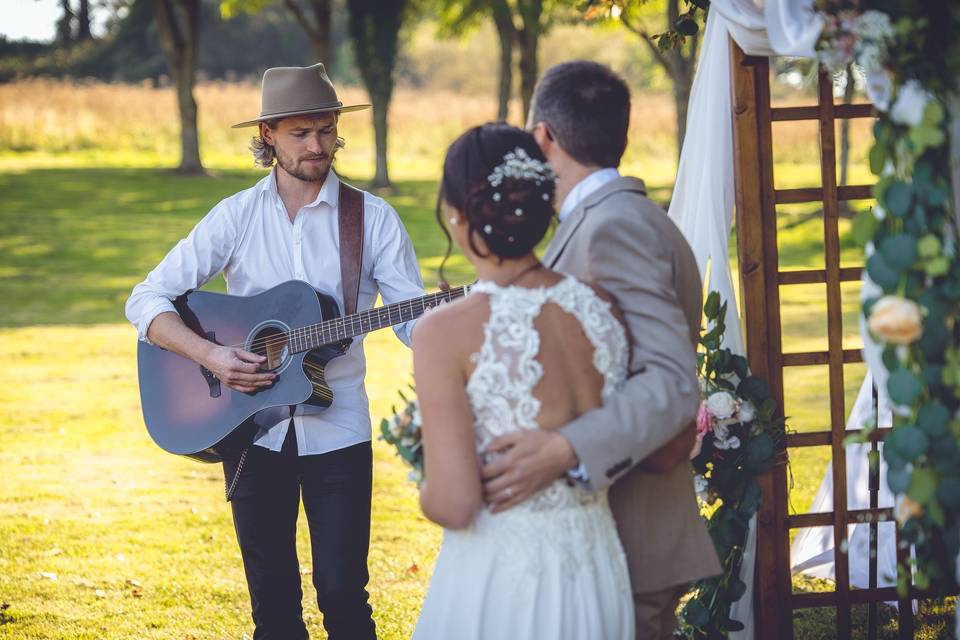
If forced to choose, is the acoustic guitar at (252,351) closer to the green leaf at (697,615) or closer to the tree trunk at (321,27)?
the green leaf at (697,615)

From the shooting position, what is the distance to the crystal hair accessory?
7.70 ft

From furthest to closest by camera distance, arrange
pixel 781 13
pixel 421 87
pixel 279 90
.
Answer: pixel 421 87, pixel 279 90, pixel 781 13

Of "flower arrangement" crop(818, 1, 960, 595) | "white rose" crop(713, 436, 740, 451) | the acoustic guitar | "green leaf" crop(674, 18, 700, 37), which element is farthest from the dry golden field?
"flower arrangement" crop(818, 1, 960, 595)

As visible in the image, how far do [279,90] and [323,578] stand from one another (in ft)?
5.63

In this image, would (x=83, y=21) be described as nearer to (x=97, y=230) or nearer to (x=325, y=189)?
(x=97, y=230)

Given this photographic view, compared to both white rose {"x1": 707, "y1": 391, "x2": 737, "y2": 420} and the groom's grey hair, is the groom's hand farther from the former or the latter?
white rose {"x1": 707, "y1": 391, "x2": 737, "y2": 420}

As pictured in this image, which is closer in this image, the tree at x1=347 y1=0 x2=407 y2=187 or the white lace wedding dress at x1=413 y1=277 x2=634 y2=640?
the white lace wedding dress at x1=413 y1=277 x2=634 y2=640

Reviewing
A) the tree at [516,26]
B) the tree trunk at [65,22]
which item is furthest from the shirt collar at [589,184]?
the tree trunk at [65,22]

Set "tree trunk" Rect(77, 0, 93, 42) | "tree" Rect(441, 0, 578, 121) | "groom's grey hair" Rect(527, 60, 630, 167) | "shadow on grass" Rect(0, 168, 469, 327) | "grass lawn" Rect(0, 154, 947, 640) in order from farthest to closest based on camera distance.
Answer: "tree trunk" Rect(77, 0, 93, 42) < "tree" Rect(441, 0, 578, 121) < "shadow on grass" Rect(0, 168, 469, 327) < "grass lawn" Rect(0, 154, 947, 640) < "groom's grey hair" Rect(527, 60, 630, 167)

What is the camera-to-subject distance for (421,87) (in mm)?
53219

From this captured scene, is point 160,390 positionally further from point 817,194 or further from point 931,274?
point 931,274

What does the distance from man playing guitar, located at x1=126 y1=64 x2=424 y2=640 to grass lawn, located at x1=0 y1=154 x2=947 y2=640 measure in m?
1.24

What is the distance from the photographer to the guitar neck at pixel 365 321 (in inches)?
146

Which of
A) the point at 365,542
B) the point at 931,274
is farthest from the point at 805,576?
the point at 931,274
